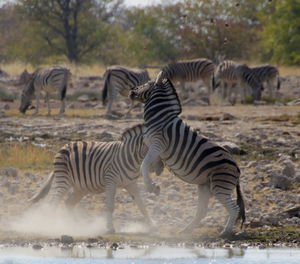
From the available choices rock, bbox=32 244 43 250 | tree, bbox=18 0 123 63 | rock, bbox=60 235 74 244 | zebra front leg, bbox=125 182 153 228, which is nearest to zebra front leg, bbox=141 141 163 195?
zebra front leg, bbox=125 182 153 228

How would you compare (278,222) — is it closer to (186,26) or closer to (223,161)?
(223,161)

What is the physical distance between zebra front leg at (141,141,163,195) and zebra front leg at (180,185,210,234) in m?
0.62

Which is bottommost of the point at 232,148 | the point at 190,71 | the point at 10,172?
the point at 10,172

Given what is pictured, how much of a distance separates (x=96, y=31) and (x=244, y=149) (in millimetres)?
27929

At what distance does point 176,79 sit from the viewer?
880 inches

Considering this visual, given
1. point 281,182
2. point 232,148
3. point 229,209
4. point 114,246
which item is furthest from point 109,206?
A: point 232,148

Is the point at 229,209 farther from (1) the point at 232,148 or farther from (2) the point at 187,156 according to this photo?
(1) the point at 232,148

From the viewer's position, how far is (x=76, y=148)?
898 cm

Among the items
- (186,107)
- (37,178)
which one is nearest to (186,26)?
A: (186,107)

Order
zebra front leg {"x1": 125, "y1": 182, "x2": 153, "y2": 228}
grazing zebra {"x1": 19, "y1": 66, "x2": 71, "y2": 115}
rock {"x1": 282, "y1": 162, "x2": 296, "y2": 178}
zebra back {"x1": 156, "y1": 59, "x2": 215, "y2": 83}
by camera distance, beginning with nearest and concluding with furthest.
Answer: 1. zebra front leg {"x1": 125, "y1": 182, "x2": 153, "y2": 228}
2. rock {"x1": 282, "y1": 162, "x2": 296, "y2": 178}
3. grazing zebra {"x1": 19, "y1": 66, "x2": 71, "y2": 115}
4. zebra back {"x1": 156, "y1": 59, "x2": 215, "y2": 83}

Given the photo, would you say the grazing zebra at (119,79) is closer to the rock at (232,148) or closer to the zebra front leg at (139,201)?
the rock at (232,148)

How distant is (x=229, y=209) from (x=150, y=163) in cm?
111

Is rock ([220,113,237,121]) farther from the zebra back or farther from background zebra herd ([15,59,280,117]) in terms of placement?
the zebra back

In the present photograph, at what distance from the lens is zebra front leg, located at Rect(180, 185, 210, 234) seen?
8.27 meters
